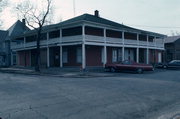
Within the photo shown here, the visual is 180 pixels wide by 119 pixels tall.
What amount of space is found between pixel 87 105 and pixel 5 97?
395 cm

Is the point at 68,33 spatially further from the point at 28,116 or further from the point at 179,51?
the point at 179,51

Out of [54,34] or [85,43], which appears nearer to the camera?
[85,43]

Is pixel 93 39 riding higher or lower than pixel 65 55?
higher

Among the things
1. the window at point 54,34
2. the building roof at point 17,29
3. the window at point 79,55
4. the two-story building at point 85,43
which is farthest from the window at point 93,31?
the building roof at point 17,29

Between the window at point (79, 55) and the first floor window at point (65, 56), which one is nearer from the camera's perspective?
the window at point (79, 55)

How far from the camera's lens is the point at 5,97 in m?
8.49

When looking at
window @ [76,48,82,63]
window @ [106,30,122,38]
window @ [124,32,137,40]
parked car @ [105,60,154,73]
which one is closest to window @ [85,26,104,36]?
window @ [106,30,122,38]

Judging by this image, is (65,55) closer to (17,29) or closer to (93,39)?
(93,39)

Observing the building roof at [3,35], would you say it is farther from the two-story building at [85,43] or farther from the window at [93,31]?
the window at [93,31]

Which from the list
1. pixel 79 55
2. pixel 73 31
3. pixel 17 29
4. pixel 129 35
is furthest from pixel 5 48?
pixel 129 35

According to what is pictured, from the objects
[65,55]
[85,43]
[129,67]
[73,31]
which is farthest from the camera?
[65,55]

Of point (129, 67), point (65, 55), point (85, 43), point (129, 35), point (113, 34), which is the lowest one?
point (129, 67)

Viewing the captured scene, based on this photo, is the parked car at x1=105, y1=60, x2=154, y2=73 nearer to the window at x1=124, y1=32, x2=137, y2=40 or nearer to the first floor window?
the first floor window

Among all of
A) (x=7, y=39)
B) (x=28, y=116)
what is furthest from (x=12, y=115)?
(x=7, y=39)
